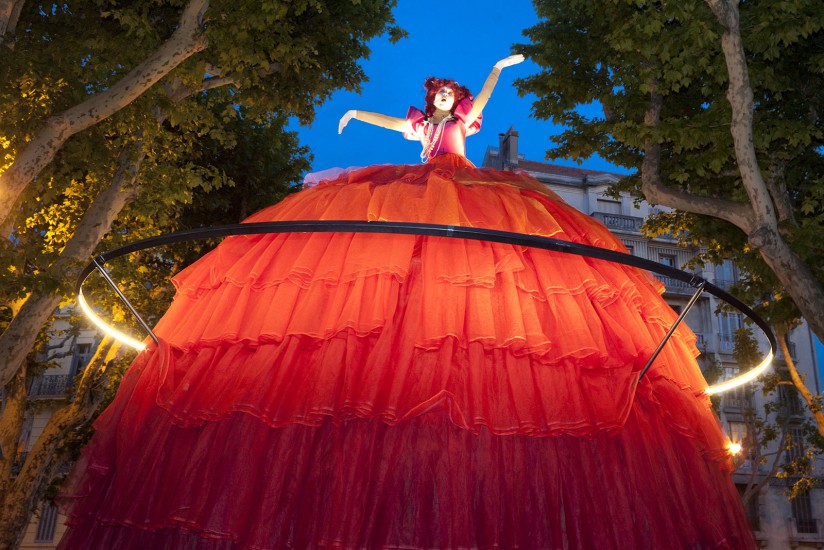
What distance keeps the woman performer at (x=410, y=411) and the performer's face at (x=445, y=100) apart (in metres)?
2.79

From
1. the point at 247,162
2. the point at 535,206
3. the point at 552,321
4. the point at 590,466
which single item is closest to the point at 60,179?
the point at 247,162

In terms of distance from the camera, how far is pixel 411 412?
11.8 ft

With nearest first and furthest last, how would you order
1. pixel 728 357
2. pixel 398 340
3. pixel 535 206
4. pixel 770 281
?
pixel 398 340
pixel 535 206
pixel 770 281
pixel 728 357

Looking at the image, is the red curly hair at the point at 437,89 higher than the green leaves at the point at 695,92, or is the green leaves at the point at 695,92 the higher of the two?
the green leaves at the point at 695,92

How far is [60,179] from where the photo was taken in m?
9.70

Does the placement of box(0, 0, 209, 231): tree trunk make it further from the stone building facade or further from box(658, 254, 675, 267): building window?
box(658, 254, 675, 267): building window

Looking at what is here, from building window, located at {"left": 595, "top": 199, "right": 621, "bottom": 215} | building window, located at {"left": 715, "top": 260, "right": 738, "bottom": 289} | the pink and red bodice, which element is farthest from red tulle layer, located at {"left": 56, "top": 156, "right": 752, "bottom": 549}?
building window, located at {"left": 715, "top": 260, "right": 738, "bottom": 289}

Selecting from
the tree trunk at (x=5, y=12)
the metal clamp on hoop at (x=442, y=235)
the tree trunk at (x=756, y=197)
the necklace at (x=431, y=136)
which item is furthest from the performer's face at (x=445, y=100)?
the tree trunk at (x=5, y=12)

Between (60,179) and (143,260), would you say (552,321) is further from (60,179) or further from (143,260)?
(143,260)

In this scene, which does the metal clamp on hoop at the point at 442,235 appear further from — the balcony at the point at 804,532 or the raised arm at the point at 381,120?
the balcony at the point at 804,532

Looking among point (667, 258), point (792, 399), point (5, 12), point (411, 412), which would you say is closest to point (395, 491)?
point (411, 412)

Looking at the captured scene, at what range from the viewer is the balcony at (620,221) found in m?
33.7

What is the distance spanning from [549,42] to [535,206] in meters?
7.31

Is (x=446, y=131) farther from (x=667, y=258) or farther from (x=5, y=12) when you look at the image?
(x=667, y=258)
